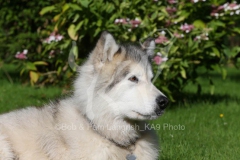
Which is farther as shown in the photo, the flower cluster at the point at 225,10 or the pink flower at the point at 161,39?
the flower cluster at the point at 225,10

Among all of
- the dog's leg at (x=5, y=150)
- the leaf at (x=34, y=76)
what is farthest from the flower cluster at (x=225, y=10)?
the dog's leg at (x=5, y=150)

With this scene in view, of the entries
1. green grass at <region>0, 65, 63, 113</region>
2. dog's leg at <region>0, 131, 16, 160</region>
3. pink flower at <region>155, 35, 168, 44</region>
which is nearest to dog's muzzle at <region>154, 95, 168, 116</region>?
dog's leg at <region>0, 131, 16, 160</region>

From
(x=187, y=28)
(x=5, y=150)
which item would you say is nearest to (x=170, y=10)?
(x=187, y=28)

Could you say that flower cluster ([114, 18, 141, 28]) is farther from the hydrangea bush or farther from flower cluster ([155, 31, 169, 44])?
flower cluster ([155, 31, 169, 44])

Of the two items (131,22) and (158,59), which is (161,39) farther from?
(131,22)

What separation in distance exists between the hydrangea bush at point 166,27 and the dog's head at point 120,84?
123 inches

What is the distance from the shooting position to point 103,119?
4336 mm

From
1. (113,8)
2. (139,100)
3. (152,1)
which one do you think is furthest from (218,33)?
(139,100)

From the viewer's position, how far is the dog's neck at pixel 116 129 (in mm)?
4340

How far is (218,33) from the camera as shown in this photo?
8.22 m

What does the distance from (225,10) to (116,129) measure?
14.8 feet

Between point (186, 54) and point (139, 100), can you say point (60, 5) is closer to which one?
point (186, 54)

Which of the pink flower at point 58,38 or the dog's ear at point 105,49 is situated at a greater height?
the dog's ear at point 105,49

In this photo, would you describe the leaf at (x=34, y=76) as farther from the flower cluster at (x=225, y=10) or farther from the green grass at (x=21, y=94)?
the flower cluster at (x=225, y=10)
